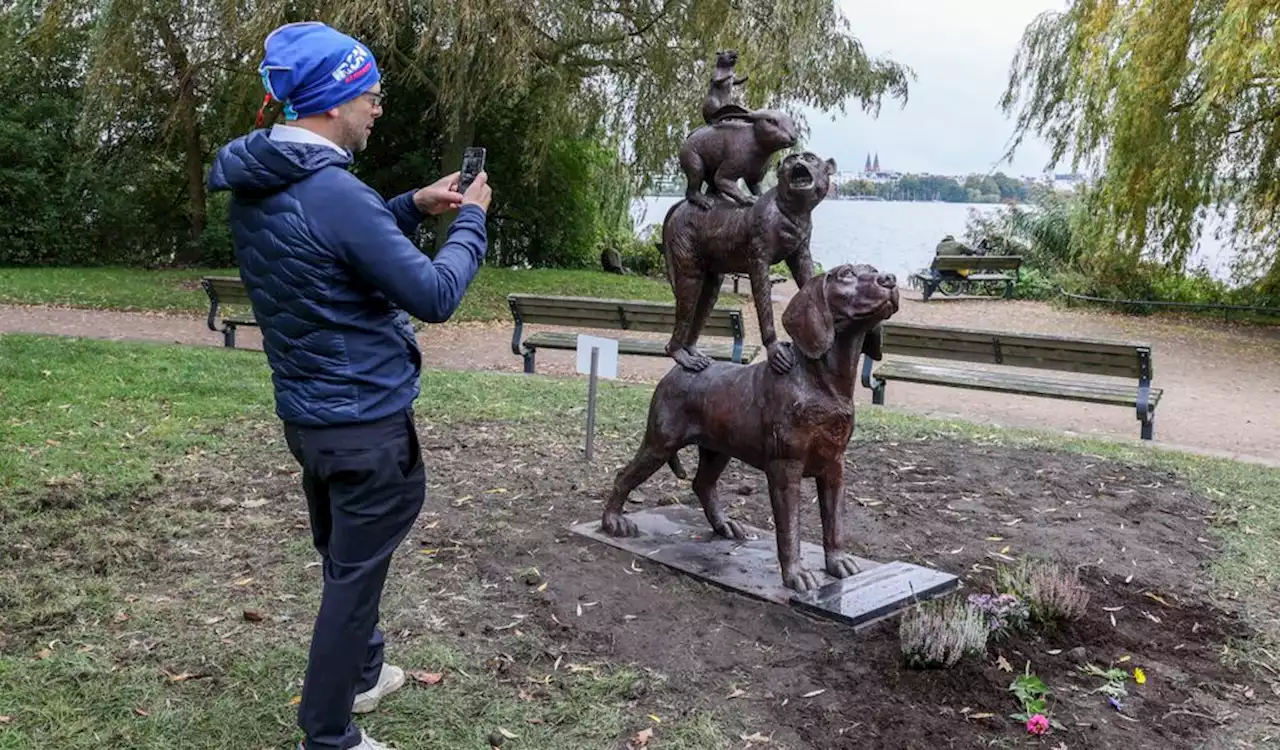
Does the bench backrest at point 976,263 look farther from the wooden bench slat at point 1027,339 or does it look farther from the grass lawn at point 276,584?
the grass lawn at point 276,584

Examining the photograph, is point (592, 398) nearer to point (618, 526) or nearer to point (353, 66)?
point (618, 526)

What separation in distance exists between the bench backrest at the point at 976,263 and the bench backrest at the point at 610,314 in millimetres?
11246

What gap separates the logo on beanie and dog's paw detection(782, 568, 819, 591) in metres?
2.54

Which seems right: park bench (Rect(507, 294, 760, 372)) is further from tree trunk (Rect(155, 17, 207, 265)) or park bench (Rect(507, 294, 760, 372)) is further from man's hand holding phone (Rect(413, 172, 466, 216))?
tree trunk (Rect(155, 17, 207, 265))

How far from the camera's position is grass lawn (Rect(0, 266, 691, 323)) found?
1481cm

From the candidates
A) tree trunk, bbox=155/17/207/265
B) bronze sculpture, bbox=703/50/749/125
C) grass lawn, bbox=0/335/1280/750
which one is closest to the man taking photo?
grass lawn, bbox=0/335/1280/750

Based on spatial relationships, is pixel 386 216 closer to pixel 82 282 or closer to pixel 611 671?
→ pixel 611 671

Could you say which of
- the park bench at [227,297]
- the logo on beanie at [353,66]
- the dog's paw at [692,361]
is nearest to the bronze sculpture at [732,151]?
the dog's paw at [692,361]

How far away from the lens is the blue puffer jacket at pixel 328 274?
8.14ft

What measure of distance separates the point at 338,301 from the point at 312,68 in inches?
21.7

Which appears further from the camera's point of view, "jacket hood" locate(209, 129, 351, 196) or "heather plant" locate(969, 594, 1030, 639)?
"heather plant" locate(969, 594, 1030, 639)

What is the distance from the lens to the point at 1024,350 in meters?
9.01

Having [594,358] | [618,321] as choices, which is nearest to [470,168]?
[594,358]

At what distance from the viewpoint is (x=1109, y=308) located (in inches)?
723
